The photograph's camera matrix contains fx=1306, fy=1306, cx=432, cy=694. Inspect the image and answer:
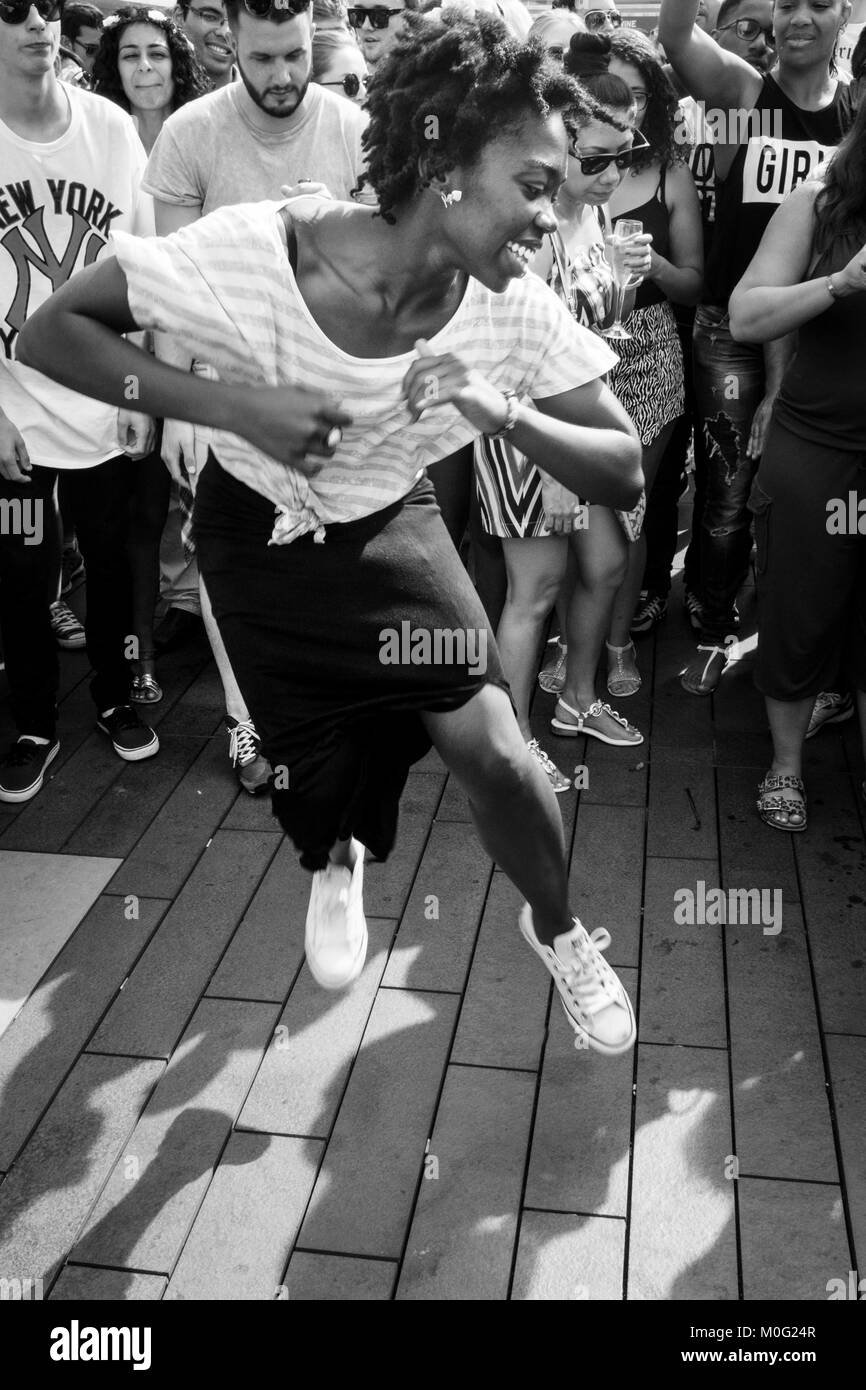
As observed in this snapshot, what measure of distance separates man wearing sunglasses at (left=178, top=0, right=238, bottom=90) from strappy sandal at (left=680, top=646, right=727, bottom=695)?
9.97 ft

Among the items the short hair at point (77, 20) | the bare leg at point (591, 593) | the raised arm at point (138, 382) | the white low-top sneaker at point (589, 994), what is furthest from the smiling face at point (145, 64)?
the white low-top sneaker at point (589, 994)

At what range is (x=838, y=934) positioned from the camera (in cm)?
331

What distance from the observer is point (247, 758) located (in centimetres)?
403

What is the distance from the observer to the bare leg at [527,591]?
3.86 meters

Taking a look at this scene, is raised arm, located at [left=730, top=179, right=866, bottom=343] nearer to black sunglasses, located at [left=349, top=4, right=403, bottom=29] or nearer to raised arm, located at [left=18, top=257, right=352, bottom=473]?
raised arm, located at [left=18, top=257, right=352, bottom=473]

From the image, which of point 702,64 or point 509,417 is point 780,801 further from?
point 702,64

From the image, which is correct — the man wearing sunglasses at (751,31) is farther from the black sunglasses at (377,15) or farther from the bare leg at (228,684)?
the bare leg at (228,684)

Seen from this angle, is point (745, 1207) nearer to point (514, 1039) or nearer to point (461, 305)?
point (514, 1039)

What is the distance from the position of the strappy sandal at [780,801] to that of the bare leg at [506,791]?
1344 millimetres

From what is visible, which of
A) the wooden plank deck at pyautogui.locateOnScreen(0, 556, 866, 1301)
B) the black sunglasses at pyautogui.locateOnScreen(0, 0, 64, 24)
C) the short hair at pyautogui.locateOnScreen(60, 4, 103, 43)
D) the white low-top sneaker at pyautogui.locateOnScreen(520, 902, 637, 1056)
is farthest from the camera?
the short hair at pyautogui.locateOnScreen(60, 4, 103, 43)

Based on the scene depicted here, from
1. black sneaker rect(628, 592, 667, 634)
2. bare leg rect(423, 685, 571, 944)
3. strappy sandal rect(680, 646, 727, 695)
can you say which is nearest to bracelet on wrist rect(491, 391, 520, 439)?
bare leg rect(423, 685, 571, 944)

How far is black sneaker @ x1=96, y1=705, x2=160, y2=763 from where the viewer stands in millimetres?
4160
